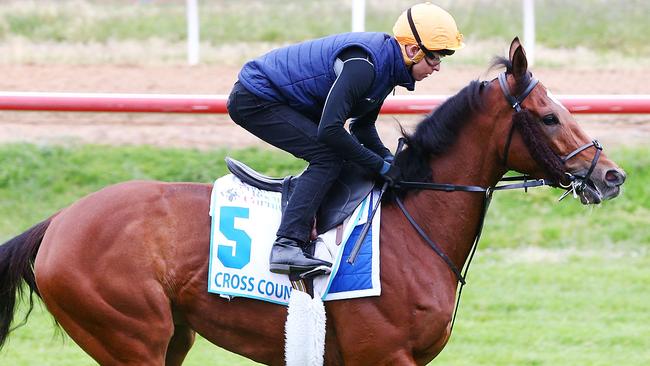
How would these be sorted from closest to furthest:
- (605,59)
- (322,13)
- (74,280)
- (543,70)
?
(74,280) → (543,70) → (605,59) → (322,13)

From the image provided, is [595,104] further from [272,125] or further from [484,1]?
Result: [484,1]

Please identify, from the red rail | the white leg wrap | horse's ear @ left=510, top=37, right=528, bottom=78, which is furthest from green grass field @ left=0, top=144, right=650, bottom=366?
horse's ear @ left=510, top=37, right=528, bottom=78

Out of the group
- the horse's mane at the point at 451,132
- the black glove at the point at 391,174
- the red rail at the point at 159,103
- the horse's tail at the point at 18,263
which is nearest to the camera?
the horse's mane at the point at 451,132

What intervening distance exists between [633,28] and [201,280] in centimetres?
1131

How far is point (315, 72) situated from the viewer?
15.9ft

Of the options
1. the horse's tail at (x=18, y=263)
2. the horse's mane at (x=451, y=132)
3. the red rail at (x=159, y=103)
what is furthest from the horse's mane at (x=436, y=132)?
the red rail at (x=159, y=103)

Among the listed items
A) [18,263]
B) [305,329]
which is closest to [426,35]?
[305,329]

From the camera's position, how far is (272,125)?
4.98 metres

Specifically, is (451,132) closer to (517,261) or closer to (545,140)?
(545,140)

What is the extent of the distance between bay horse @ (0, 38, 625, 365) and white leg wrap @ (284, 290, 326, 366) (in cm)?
8

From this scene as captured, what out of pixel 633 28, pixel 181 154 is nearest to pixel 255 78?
pixel 181 154

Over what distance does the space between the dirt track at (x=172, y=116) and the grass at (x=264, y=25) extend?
98 cm

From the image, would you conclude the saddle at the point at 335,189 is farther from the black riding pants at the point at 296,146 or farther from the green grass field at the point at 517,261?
the green grass field at the point at 517,261

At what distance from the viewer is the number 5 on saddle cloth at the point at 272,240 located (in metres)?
4.83
